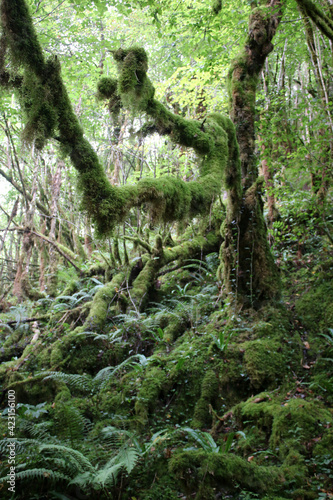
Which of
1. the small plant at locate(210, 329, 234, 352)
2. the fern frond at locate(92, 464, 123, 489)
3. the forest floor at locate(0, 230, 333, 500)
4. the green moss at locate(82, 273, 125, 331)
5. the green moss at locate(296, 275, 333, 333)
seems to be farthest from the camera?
the green moss at locate(82, 273, 125, 331)

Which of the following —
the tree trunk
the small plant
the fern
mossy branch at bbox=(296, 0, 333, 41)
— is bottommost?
the fern

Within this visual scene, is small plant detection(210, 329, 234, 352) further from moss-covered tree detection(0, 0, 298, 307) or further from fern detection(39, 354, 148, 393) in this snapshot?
fern detection(39, 354, 148, 393)

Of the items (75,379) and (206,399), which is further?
(75,379)

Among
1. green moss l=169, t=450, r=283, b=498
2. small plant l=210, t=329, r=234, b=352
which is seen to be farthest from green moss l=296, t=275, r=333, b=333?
green moss l=169, t=450, r=283, b=498

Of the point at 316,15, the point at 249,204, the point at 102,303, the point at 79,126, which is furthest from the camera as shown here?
the point at 102,303

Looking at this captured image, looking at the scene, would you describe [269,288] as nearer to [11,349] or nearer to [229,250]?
[229,250]

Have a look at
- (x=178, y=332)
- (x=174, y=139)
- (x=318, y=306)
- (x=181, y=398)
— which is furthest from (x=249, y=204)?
(x=181, y=398)

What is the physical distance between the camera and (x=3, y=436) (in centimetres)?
354

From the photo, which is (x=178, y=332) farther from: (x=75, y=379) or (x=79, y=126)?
(x=79, y=126)

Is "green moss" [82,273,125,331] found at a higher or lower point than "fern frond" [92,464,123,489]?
higher

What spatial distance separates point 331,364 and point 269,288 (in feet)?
4.66

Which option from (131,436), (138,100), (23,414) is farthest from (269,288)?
(23,414)

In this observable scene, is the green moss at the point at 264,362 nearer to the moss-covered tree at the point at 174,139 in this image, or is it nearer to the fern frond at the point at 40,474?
the moss-covered tree at the point at 174,139

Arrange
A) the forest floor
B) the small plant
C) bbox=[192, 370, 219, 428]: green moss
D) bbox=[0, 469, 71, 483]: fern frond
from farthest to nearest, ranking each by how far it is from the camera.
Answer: the small plant < bbox=[192, 370, 219, 428]: green moss < the forest floor < bbox=[0, 469, 71, 483]: fern frond
